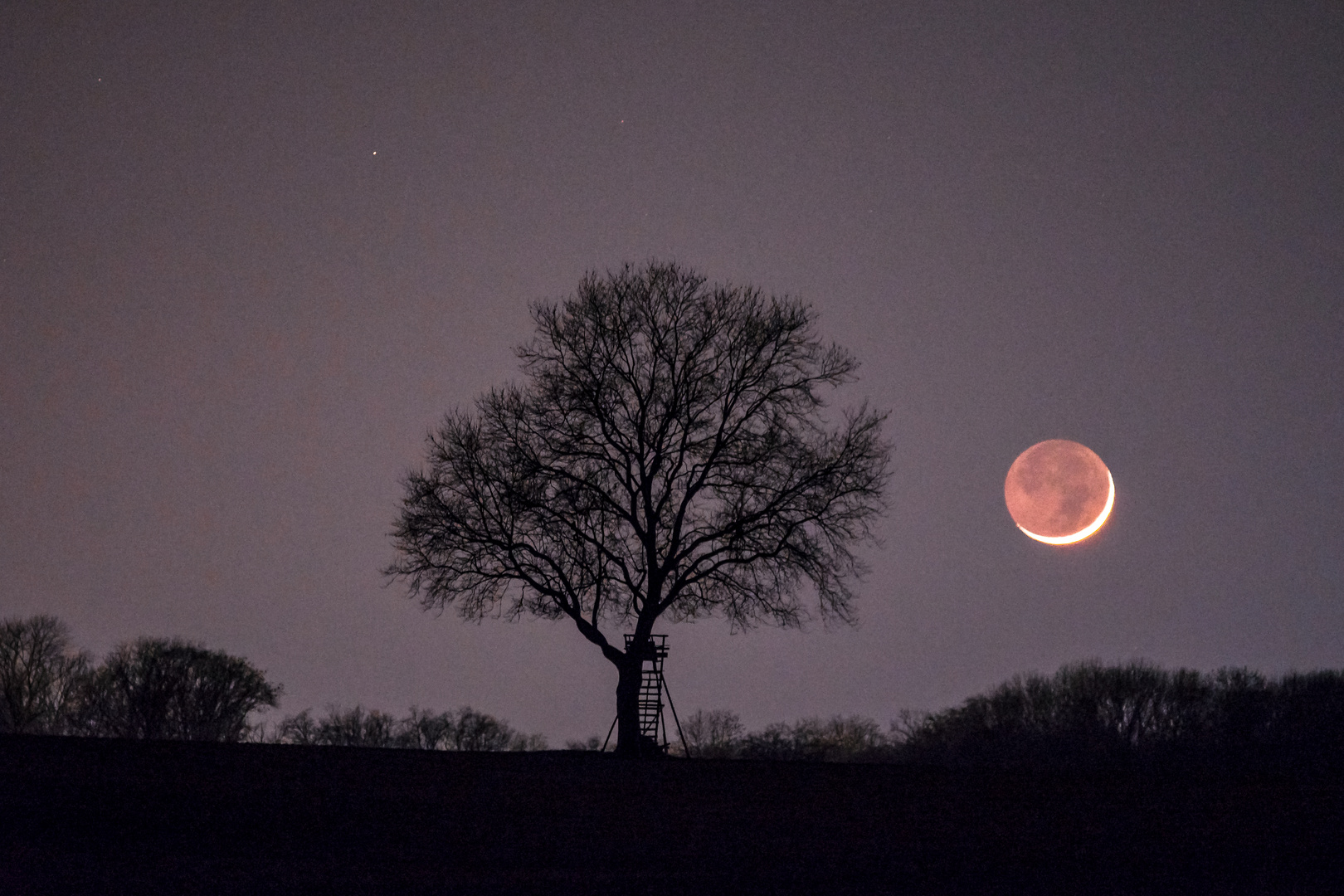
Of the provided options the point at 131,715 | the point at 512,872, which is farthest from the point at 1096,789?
the point at 131,715

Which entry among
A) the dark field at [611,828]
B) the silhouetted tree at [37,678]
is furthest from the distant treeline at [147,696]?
the dark field at [611,828]

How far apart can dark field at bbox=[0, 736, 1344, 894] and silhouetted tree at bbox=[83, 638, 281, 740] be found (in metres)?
32.0

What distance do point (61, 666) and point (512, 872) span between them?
57.1 m

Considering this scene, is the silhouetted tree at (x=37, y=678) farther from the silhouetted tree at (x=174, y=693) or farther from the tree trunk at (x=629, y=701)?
the tree trunk at (x=629, y=701)

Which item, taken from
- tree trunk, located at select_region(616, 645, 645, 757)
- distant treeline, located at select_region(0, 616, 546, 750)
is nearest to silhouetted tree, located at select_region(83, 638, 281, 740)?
distant treeline, located at select_region(0, 616, 546, 750)

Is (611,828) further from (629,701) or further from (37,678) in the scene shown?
(37,678)

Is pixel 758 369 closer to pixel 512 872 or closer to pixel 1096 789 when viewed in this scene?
pixel 1096 789

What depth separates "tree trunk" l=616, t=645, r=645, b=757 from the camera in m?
27.6

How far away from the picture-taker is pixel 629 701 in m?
28.3

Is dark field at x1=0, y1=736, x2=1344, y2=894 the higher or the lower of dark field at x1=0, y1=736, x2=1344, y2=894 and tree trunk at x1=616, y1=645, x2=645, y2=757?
the lower

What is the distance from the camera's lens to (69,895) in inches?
490

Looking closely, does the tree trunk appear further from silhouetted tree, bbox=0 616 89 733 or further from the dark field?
silhouetted tree, bbox=0 616 89 733

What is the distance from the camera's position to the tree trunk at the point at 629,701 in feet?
90.7

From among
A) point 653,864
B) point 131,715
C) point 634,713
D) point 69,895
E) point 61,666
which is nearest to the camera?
point 69,895
